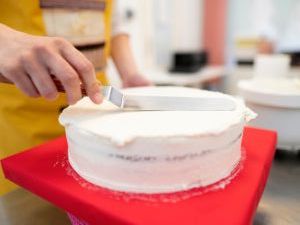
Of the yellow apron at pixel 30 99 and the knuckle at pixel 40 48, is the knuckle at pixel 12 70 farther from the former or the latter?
the yellow apron at pixel 30 99

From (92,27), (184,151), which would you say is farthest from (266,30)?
(184,151)

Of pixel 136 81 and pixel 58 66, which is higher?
pixel 58 66

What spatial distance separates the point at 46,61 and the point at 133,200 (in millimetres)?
228

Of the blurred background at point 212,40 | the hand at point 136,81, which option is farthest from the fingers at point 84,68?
the blurred background at point 212,40

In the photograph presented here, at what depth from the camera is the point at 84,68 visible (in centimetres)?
44

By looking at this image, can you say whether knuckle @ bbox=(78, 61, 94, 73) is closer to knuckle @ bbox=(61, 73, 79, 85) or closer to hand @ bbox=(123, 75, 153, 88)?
knuckle @ bbox=(61, 73, 79, 85)

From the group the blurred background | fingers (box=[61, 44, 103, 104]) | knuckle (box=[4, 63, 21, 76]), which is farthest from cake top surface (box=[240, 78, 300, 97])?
knuckle (box=[4, 63, 21, 76])

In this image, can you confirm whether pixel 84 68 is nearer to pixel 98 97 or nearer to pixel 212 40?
pixel 98 97

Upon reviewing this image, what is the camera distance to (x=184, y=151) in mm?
398

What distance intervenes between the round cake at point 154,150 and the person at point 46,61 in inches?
2.7

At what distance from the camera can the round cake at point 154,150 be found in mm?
390

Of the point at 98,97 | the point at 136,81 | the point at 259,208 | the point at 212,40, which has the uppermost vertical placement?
the point at 98,97

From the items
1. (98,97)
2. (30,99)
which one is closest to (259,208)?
(98,97)

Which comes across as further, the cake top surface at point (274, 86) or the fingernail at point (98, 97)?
the cake top surface at point (274, 86)
